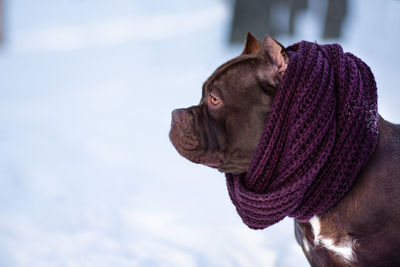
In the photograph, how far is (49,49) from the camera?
25.6 ft

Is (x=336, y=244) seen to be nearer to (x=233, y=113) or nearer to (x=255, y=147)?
(x=255, y=147)

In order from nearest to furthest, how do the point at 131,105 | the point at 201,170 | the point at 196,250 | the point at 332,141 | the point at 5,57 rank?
the point at 332,141 → the point at 196,250 → the point at 201,170 → the point at 131,105 → the point at 5,57

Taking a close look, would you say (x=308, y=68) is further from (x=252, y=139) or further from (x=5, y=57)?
(x=5, y=57)

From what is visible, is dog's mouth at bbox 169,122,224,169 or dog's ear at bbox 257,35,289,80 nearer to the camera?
dog's ear at bbox 257,35,289,80

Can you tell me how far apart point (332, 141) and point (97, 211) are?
218 centimetres

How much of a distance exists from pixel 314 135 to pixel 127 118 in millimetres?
3697

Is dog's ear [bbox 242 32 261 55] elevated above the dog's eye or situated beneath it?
elevated above

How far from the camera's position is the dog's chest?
2.08 m

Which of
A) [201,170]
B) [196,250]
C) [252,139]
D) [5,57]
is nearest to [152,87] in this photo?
[201,170]

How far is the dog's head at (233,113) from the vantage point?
6.84 feet

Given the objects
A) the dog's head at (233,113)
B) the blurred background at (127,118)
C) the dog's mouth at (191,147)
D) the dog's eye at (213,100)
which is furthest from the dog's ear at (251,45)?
the blurred background at (127,118)

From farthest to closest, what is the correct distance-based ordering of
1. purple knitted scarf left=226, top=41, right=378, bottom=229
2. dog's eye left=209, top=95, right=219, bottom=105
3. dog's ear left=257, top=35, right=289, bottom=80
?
dog's eye left=209, top=95, right=219, bottom=105
dog's ear left=257, top=35, right=289, bottom=80
purple knitted scarf left=226, top=41, right=378, bottom=229

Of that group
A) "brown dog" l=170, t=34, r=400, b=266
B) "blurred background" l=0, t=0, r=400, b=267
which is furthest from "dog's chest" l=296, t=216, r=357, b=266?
"blurred background" l=0, t=0, r=400, b=267

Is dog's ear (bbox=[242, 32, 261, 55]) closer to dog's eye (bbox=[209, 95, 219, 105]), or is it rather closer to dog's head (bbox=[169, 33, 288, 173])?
dog's head (bbox=[169, 33, 288, 173])
